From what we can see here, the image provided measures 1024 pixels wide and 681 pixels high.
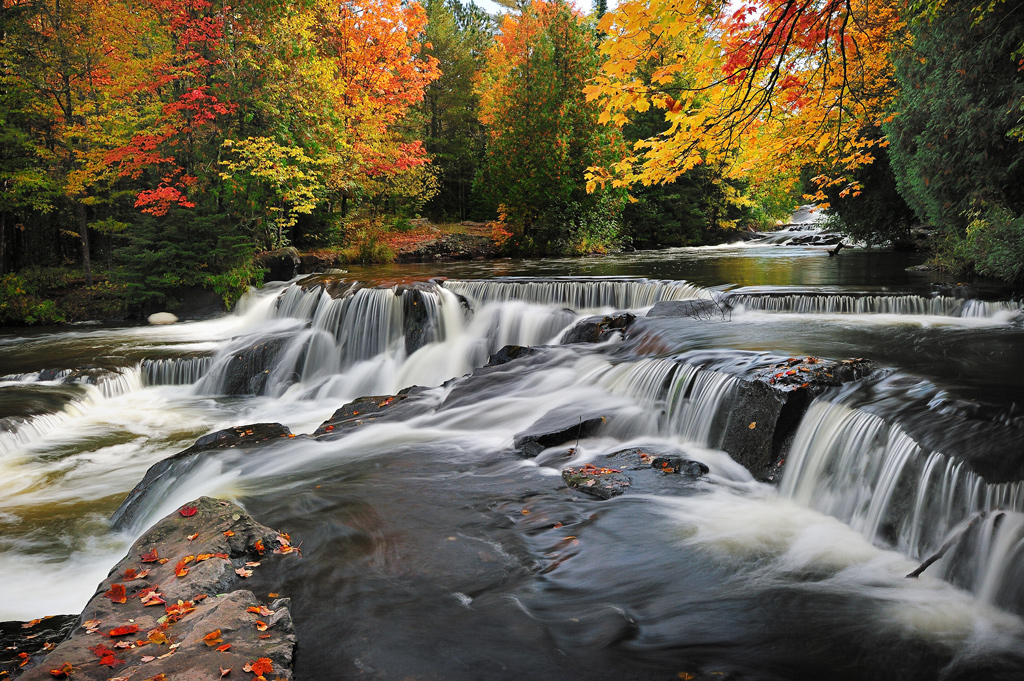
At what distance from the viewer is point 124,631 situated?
10.8 feet

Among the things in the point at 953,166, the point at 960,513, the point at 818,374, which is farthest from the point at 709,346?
the point at 953,166

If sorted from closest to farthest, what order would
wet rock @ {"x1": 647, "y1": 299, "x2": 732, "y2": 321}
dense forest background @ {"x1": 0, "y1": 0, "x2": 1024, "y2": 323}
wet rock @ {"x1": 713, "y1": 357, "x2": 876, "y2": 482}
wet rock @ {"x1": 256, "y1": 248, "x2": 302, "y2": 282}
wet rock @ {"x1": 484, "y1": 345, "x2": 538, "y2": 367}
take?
wet rock @ {"x1": 713, "y1": 357, "x2": 876, "y2": 482}, dense forest background @ {"x1": 0, "y1": 0, "x2": 1024, "y2": 323}, wet rock @ {"x1": 484, "y1": 345, "x2": 538, "y2": 367}, wet rock @ {"x1": 647, "y1": 299, "x2": 732, "y2": 321}, wet rock @ {"x1": 256, "y1": 248, "x2": 302, "y2": 282}

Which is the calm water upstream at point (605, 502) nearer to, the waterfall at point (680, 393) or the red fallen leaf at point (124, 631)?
the waterfall at point (680, 393)

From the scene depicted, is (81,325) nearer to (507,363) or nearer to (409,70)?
(507,363)

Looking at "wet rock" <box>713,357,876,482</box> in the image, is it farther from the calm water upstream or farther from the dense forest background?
the dense forest background

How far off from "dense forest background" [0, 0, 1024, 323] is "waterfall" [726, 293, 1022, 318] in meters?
1.61

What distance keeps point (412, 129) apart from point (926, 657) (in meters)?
27.6

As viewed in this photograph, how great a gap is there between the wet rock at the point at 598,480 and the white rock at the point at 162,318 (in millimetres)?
12693

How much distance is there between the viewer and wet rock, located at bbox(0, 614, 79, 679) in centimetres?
354

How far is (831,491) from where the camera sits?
5246 mm

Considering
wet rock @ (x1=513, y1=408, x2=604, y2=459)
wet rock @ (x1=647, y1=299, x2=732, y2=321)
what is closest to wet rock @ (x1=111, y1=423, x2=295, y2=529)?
wet rock @ (x1=513, y1=408, x2=604, y2=459)

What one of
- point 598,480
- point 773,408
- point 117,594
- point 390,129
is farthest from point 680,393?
point 390,129

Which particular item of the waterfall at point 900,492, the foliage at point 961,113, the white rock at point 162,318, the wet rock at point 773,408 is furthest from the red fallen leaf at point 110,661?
the white rock at point 162,318

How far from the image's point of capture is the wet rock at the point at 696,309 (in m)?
10.6
